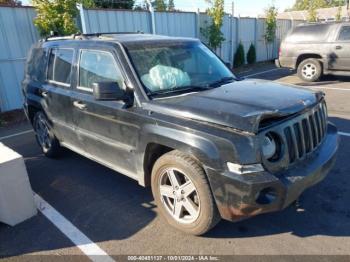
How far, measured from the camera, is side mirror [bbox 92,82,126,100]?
3.31 metres

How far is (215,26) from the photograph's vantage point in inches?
555

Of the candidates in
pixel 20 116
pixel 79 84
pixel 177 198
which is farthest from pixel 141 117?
pixel 20 116

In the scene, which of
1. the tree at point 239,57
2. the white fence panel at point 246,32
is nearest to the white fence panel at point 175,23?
the tree at point 239,57

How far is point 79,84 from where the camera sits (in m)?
4.27

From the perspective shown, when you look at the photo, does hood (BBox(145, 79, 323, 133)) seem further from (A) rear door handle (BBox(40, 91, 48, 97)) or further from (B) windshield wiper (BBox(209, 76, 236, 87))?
(A) rear door handle (BBox(40, 91, 48, 97))

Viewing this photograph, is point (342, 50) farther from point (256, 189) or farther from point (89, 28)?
point (256, 189)

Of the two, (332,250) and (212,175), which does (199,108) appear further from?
(332,250)

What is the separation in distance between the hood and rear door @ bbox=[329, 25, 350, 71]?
805 centimetres

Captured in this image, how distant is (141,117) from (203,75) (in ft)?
3.58

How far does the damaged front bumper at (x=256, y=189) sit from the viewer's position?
104 inches

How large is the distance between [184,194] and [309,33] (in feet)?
32.6

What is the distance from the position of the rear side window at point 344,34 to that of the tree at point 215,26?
5114 mm

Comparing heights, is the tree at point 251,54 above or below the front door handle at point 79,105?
below

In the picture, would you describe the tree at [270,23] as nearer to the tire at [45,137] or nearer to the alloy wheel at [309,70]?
the alloy wheel at [309,70]
